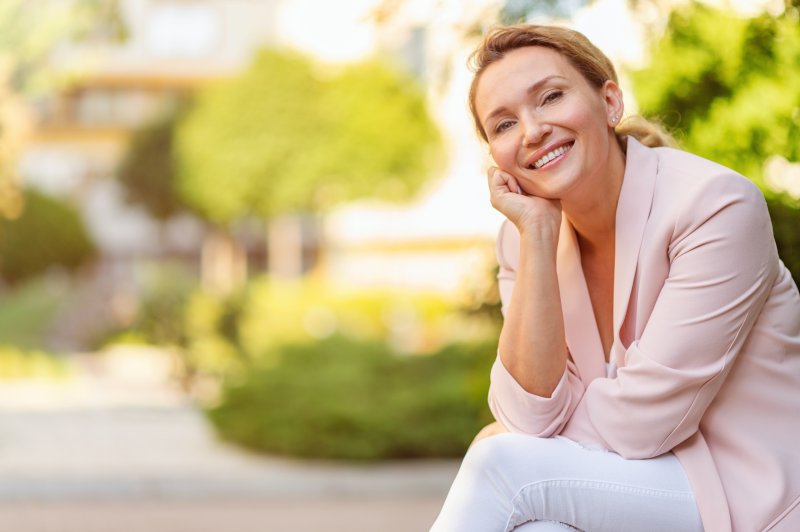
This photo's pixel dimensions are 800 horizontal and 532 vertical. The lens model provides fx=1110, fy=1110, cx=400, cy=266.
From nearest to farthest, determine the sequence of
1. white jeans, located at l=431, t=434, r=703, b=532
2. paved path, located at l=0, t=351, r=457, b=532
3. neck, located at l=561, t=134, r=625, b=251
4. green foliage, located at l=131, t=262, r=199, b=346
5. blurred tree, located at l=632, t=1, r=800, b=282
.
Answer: white jeans, located at l=431, t=434, r=703, b=532
neck, located at l=561, t=134, r=625, b=251
blurred tree, located at l=632, t=1, r=800, b=282
paved path, located at l=0, t=351, r=457, b=532
green foliage, located at l=131, t=262, r=199, b=346

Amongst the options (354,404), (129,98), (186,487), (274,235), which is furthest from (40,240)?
(186,487)

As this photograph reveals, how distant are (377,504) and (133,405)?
599 centimetres

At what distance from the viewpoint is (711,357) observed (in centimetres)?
180

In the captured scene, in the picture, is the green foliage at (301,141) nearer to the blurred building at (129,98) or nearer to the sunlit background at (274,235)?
the sunlit background at (274,235)

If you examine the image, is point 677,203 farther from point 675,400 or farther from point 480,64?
point 480,64

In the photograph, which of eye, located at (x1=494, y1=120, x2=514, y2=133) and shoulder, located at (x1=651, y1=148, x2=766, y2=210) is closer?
shoulder, located at (x1=651, y1=148, x2=766, y2=210)

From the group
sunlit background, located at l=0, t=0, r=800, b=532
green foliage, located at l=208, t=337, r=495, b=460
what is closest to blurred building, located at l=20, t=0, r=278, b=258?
sunlit background, located at l=0, t=0, r=800, b=532

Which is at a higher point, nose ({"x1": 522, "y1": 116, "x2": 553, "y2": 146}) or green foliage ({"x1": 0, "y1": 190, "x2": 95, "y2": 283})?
green foliage ({"x1": 0, "y1": 190, "x2": 95, "y2": 283})

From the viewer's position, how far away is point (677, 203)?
1874mm

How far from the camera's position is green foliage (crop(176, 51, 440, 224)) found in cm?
2180

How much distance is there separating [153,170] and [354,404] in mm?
19841

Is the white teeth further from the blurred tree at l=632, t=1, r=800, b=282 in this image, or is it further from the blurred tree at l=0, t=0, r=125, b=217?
the blurred tree at l=0, t=0, r=125, b=217

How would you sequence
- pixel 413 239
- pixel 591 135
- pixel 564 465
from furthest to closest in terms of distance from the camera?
pixel 413 239
pixel 591 135
pixel 564 465

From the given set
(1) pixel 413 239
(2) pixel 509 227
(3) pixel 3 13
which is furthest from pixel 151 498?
(1) pixel 413 239
